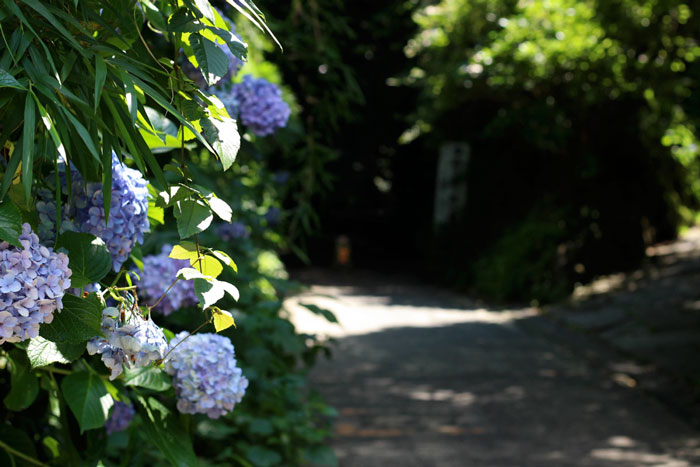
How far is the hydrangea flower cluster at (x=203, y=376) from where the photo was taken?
1.52 m

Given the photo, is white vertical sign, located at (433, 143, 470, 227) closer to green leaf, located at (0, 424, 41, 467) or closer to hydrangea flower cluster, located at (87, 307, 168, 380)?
green leaf, located at (0, 424, 41, 467)

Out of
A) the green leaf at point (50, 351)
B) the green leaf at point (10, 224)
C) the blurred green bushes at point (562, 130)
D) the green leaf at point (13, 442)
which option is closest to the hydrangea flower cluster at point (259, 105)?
the green leaf at point (13, 442)

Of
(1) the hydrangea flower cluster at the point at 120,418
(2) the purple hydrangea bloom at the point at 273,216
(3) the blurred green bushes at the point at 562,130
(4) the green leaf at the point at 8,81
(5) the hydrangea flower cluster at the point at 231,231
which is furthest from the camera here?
(3) the blurred green bushes at the point at 562,130

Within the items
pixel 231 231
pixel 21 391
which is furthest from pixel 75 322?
pixel 231 231

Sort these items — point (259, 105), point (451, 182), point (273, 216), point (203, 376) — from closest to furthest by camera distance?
1. point (203, 376)
2. point (259, 105)
3. point (273, 216)
4. point (451, 182)

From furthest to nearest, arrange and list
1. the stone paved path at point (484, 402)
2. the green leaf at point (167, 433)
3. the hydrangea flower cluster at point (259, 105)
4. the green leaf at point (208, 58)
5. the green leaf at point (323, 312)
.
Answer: the stone paved path at point (484, 402)
the green leaf at point (323, 312)
the hydrangea flower cluster at point (259, 105)
the green leaf at point (167, 433)
the green leaf at point (208, 58)

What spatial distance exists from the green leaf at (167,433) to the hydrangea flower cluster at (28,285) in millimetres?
429

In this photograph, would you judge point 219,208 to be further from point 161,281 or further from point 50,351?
point 161,281

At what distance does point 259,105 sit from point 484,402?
14.3 feet

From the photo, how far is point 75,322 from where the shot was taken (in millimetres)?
1141

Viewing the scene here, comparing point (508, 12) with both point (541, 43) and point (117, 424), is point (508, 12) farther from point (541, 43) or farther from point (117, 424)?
point (117, 424)

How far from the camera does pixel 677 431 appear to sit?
5441 millimetres

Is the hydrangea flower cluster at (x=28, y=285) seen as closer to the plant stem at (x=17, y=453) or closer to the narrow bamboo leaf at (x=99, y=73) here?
the narrow bamboo leaf at (x=99, y=73)

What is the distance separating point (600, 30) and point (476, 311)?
436 centimetres
